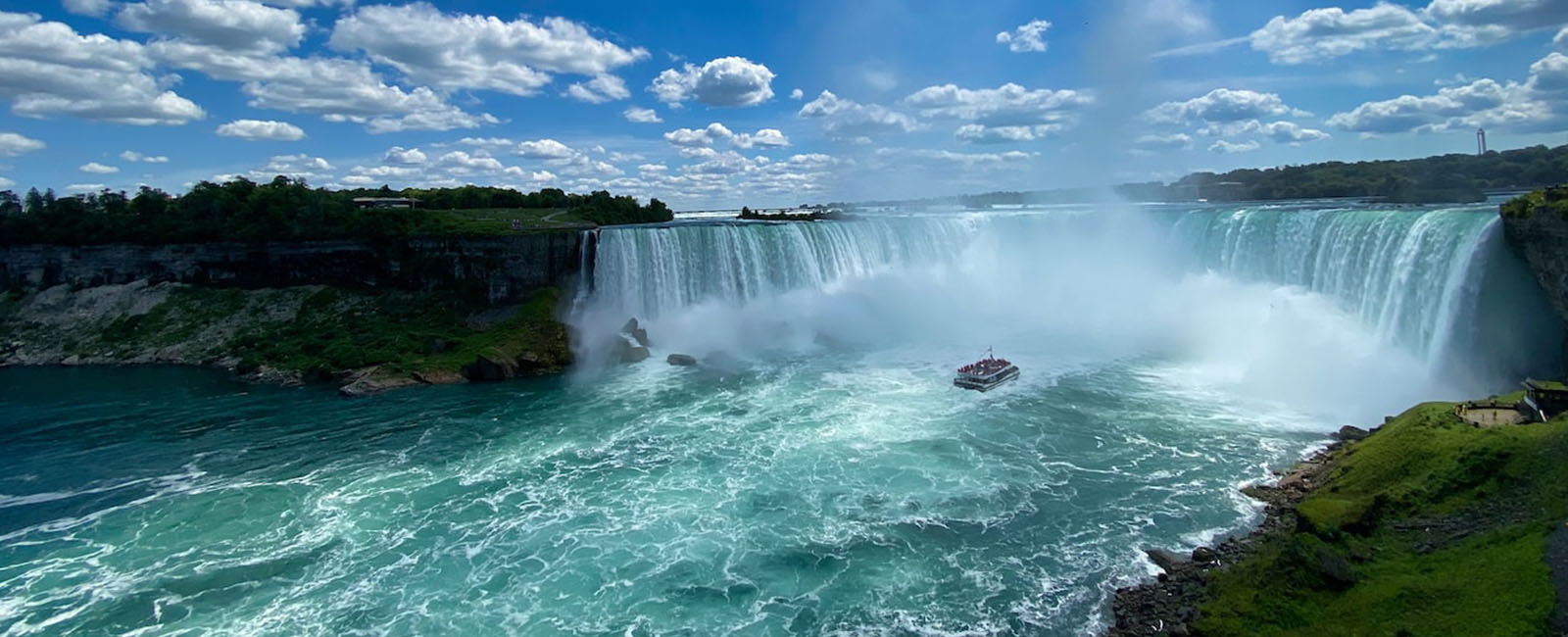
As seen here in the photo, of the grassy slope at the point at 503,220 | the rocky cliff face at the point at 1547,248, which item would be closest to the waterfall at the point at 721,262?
the grassy slope at the point at 503,220

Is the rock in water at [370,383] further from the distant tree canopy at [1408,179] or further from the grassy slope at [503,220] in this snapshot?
the distant tree canopy at [1408,179]

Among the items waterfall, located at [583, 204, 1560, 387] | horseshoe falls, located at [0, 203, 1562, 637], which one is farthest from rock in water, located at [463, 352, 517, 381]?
waterfall, located at [583, 204, 1560, 387]

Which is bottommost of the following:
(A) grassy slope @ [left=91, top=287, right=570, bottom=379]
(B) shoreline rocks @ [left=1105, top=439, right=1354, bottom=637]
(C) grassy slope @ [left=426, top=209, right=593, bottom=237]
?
(B) shoreline rocks @ [left=1105, top=439, right=1354, bottom=637]

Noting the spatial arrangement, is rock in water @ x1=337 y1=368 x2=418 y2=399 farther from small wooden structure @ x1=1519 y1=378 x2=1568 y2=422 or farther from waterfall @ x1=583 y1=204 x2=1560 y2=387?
small wooden structure @ x1=1519 y1=378 x2=1568 y2=422

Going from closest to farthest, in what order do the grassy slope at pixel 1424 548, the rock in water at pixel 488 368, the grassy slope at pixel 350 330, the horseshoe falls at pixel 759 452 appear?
the grassy slope at pixel 1424 548 < the horseshoe falls at pixel 759 452 < the rock in water at pixel 488 368 < the grassy slope at pixel 350 330

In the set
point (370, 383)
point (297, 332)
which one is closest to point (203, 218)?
point (297, 332)

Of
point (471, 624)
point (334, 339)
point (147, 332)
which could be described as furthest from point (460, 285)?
point (471, 624)

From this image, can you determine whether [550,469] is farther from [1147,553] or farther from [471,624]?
[1147,553]
